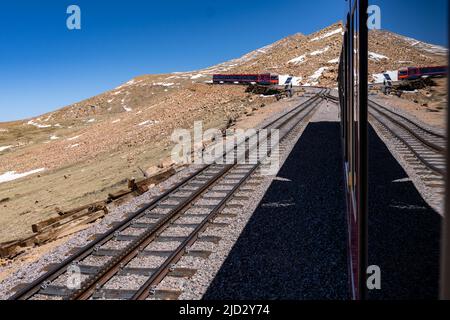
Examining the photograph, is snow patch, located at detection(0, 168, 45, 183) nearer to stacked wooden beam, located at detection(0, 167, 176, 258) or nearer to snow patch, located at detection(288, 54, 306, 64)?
stacked wooden beam, located at detection(0, 167, 176, 258)

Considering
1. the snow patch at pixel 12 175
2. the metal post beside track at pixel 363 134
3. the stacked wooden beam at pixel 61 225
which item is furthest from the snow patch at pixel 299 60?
the metal post beside track at pixel 363 134

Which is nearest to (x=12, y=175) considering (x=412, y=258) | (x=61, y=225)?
(x=61, y=225)

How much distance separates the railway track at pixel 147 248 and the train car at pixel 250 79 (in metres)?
44.5

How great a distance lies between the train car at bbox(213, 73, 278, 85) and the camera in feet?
181

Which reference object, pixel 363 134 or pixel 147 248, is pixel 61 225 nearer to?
pixel 147 248

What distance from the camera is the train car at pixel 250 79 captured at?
181 feet

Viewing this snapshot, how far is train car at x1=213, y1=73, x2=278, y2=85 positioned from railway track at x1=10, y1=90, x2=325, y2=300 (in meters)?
44.5

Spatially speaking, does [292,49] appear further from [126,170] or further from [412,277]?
[412,277]

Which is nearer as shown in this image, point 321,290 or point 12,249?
point 321,290

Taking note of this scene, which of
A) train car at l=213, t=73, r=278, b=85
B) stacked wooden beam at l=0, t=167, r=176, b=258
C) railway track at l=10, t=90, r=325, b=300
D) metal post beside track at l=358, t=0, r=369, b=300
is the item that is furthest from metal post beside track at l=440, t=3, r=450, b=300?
train car at l=213, t=73, r=278, b=85

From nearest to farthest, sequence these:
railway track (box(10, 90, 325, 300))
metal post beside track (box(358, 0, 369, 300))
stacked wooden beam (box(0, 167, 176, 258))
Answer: metal post beside track (box(358, 0, 369, 300))
railway track (box(10, 90, 325, 300))
stacked wooden beam (box(0, 167, 176, 258))
